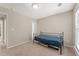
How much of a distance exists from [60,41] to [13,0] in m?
0.98

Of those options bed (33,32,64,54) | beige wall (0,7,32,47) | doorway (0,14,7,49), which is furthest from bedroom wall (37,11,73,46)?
doorway (0,14,7,49)

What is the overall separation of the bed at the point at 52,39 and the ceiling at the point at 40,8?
33cm

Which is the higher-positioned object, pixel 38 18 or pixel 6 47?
pixel 38 18

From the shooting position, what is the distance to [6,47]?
1295 millimetres

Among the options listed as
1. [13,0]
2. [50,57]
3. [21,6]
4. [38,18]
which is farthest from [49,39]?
[13,0]

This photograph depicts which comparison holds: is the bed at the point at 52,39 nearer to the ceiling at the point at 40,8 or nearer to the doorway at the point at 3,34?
the ceiling at the point at 40,8

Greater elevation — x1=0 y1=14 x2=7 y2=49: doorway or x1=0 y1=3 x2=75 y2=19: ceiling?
x1=0 y1=3 x2=75 y2=19: ceiling

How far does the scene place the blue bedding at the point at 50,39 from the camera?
48.7 inches

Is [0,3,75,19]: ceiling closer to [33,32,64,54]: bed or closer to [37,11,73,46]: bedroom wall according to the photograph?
[37,11,73,46]: bedroom wall

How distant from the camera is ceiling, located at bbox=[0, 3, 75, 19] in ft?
4.10

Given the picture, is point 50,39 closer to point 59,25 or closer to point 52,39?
point 52,39

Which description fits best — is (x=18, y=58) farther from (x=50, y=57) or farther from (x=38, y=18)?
(x=38, y=18)

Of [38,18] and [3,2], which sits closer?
[3,2]

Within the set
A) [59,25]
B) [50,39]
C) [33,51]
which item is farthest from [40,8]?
[33,51]
